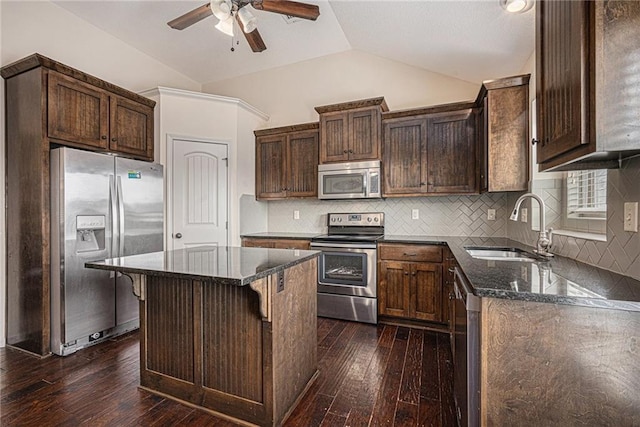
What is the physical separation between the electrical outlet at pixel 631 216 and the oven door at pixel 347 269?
6.62ft

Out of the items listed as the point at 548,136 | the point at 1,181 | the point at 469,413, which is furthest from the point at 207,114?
the point at 469,413

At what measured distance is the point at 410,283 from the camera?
3.04 m

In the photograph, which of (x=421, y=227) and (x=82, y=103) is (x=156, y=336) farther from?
(x=421, y=227)

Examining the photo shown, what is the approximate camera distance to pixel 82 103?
2.75 metres

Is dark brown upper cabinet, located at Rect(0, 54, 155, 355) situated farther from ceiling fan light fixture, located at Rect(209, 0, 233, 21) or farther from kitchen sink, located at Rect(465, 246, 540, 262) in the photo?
kitchen sink, located at Rect(465, 246, 540, 262)

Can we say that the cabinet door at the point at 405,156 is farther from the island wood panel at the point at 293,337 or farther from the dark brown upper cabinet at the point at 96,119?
the dark brown upper cabinet at the point at 96,119

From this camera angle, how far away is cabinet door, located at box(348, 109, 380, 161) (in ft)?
11.0

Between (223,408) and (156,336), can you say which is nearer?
(223,408)

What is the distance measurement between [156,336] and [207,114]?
8.86 feet

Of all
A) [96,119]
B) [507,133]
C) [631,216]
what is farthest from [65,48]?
[631,216]

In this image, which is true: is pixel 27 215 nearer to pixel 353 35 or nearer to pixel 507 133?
pixel 353 35

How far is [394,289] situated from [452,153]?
1562mm

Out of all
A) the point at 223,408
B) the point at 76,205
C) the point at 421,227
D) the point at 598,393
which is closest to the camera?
the point at 598,393

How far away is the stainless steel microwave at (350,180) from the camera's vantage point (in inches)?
132
